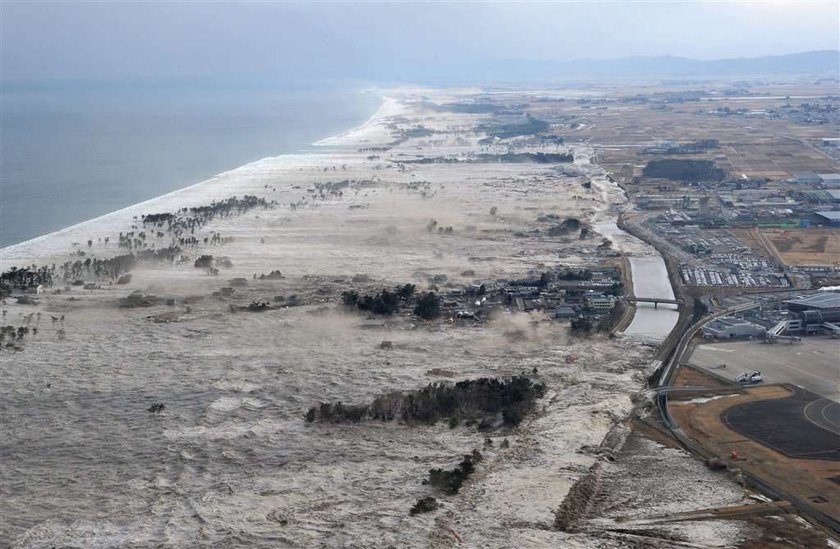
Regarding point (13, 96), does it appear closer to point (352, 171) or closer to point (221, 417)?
point (352, 171)

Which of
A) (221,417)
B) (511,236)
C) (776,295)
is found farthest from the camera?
(511,236)

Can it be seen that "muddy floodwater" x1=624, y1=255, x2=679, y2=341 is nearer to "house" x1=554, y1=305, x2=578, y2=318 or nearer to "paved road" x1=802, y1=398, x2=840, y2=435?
"house" x1=554, y1=305, x2=578, y2=318

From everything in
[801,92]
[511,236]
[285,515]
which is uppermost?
[801,92]

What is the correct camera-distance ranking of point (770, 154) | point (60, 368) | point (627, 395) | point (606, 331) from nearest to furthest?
point (627, 395), point (60, 368), point (606, 331), point (770, 154)

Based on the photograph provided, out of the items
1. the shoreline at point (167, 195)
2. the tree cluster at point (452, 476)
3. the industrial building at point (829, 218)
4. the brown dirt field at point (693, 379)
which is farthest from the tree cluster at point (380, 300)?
the industrial building at point (829, 218)

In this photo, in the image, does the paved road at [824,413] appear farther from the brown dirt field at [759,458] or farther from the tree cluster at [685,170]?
the tree cluster at [685,170]

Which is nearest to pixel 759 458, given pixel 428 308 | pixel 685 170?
pixel 428 308

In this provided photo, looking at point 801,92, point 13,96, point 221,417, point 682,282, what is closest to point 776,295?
point 682,282
